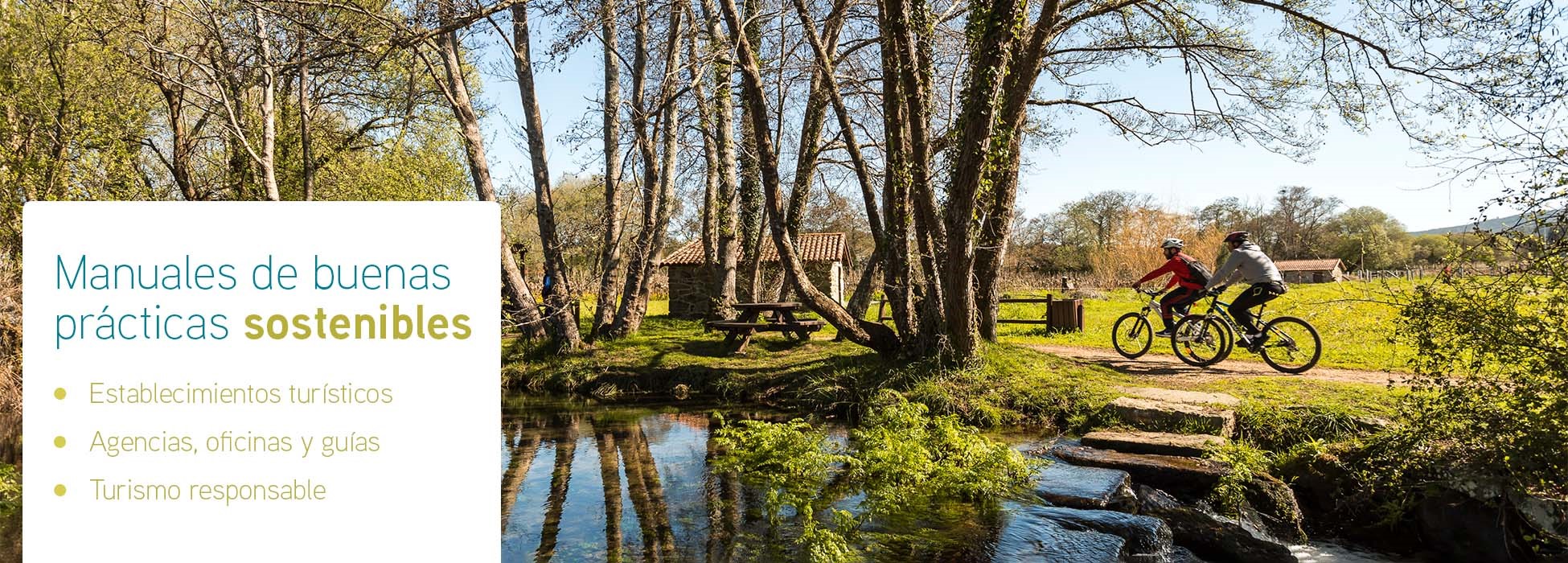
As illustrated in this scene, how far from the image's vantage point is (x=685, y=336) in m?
15.8

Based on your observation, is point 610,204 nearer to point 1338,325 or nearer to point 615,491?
point 615,491

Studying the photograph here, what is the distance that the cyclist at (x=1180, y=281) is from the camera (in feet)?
35.1

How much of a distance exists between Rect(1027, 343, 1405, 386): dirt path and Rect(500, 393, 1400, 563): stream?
303 cm

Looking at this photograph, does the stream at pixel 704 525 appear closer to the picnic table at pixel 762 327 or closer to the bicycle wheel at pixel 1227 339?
the bicycle wheel at pixel 1227 339

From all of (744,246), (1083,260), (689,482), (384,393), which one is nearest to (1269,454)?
(689,482)

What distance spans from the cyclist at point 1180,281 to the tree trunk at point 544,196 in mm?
8923

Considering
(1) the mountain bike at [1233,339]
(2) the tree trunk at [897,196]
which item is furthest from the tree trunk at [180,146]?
(1) the mountain bike at [1233,339]

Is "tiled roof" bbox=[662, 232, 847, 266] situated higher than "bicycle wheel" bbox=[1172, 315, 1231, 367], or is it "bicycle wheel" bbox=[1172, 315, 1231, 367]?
"tiled roof" bbox=[662, 232, 847, 266]

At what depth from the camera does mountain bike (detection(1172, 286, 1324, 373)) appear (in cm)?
1011

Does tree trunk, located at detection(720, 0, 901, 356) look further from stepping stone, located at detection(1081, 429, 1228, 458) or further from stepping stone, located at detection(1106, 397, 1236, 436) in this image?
stepping stone, located at detection(1081, 429, 1228, 458)

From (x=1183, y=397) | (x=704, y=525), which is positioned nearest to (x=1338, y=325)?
(x=1183, y=397)

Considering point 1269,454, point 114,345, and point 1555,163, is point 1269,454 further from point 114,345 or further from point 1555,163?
point 114,345

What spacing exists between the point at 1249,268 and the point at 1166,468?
14.6 feet

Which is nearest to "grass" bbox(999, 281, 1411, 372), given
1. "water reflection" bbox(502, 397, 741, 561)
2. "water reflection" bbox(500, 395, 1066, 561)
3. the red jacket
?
the red jacket
